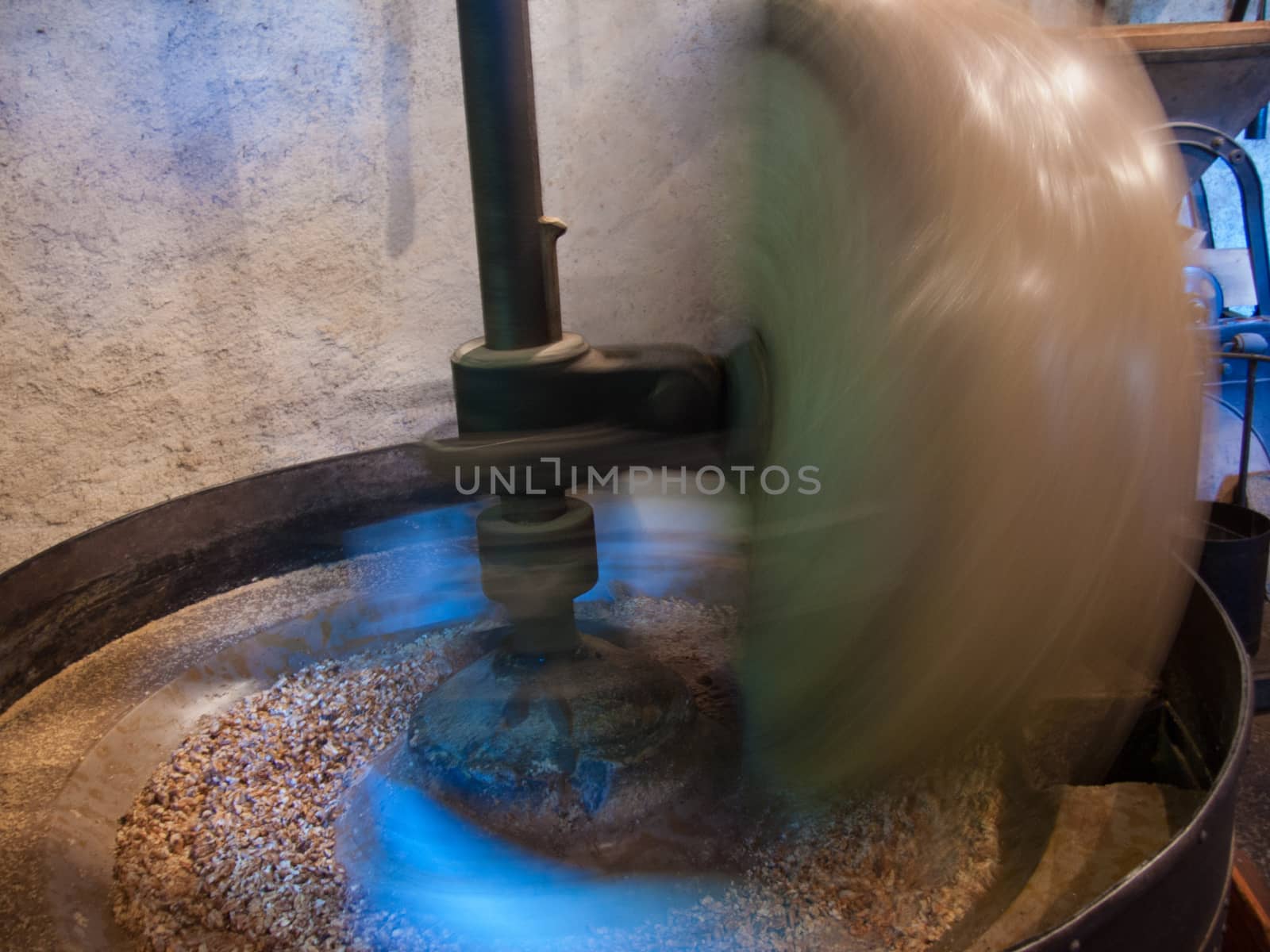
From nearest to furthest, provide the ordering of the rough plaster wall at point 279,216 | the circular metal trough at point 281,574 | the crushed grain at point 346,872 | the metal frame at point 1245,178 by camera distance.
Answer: the circular metal trough at point 281,574 → the crushed grain at point 346,872 → the rough plaster wall at point 279,216 → the metal frame at point 1245,178

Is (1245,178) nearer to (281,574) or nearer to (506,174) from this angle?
(506,174)

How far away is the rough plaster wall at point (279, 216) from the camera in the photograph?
164cm

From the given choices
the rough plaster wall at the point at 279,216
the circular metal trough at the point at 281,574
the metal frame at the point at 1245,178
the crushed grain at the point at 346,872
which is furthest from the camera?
the metal frame at the point at 1245,178

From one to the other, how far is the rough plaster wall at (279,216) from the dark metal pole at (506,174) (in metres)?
1.02

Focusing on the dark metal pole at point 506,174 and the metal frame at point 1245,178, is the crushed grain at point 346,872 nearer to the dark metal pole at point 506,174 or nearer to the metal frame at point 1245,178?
the dark metal pole at point 506,174

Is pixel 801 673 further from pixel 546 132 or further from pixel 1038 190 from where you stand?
pixel 546 132

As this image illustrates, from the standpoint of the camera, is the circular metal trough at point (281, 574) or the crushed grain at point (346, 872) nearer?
the circular metal trough at point (281, 574)

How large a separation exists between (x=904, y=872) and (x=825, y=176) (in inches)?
23.3

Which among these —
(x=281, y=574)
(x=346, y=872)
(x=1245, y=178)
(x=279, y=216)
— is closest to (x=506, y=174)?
(x=346, y=872)

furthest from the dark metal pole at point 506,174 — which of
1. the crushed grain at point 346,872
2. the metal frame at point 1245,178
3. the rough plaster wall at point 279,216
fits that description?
the metal frame at point 1245,178

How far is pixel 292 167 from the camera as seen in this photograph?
1.76 m

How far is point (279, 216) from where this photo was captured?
5.85 ft

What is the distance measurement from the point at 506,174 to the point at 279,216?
3.63 feet

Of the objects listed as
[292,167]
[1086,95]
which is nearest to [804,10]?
[1086,95]
